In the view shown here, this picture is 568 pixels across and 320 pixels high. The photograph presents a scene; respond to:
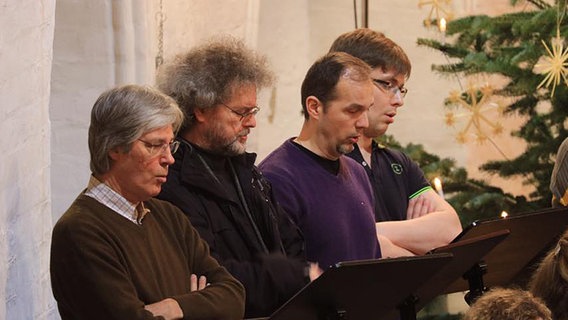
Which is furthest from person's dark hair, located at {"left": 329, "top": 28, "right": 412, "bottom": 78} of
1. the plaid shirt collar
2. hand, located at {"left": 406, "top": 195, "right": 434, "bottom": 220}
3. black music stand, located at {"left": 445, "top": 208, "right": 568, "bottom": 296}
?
the plaid shirt collar

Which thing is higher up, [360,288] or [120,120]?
[120,120]

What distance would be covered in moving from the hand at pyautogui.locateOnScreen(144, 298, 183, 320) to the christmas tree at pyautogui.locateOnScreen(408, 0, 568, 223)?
11.8ft

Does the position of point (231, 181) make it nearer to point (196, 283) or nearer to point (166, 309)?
point (196, 283)

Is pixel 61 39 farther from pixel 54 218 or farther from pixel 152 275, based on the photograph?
pixel 152 275

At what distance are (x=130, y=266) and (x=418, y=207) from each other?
2.00m

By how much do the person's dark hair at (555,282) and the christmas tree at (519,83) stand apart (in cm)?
280

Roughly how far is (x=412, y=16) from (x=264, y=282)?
5106mm

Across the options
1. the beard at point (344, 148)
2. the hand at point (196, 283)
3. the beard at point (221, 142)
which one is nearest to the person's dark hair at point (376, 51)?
the beard at point (344, 148)

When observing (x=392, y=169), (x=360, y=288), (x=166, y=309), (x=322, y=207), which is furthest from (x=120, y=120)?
(x=392, y=169)

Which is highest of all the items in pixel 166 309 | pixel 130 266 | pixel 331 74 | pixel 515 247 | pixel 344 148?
pixel 331 74

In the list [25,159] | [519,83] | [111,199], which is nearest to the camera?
[111,199]

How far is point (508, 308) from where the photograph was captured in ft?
11.6

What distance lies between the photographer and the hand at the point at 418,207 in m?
5.52

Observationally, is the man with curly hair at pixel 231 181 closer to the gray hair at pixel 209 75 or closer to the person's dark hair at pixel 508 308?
the gray hair at pixel 209 75
